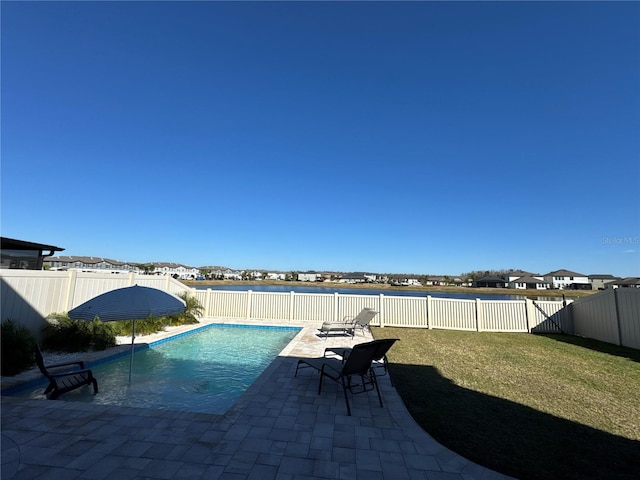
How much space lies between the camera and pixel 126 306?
492cm

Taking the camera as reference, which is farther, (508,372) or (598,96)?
(598,96)

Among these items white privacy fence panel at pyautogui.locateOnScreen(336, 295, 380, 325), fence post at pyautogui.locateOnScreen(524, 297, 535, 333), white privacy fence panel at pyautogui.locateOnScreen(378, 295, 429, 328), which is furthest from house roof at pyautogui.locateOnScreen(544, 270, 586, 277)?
white privacy fence panel at pyautogui.locateOnScreen(336, 295, 380, 325)

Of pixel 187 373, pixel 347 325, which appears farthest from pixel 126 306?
pixel 347 325

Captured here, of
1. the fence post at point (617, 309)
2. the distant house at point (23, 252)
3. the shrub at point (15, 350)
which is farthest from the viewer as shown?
the distant house at point (23, 252)

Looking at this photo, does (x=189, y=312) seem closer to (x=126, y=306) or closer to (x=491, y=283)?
(x=126, y=306)

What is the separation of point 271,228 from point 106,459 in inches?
1150

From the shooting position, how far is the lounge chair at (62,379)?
427 centimetres

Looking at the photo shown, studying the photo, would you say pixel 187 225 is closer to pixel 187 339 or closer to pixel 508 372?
pixel 187 339

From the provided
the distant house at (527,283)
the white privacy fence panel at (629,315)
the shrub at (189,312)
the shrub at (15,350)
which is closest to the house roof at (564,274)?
the distant house at (527,283)

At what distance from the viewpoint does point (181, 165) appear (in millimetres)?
16844

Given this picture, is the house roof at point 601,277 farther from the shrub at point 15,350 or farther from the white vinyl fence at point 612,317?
the shrub at point 15,350

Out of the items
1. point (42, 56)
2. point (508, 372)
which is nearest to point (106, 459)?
point (508, 372)

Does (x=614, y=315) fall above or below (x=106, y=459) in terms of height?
above

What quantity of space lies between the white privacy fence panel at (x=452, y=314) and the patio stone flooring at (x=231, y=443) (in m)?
8.36
